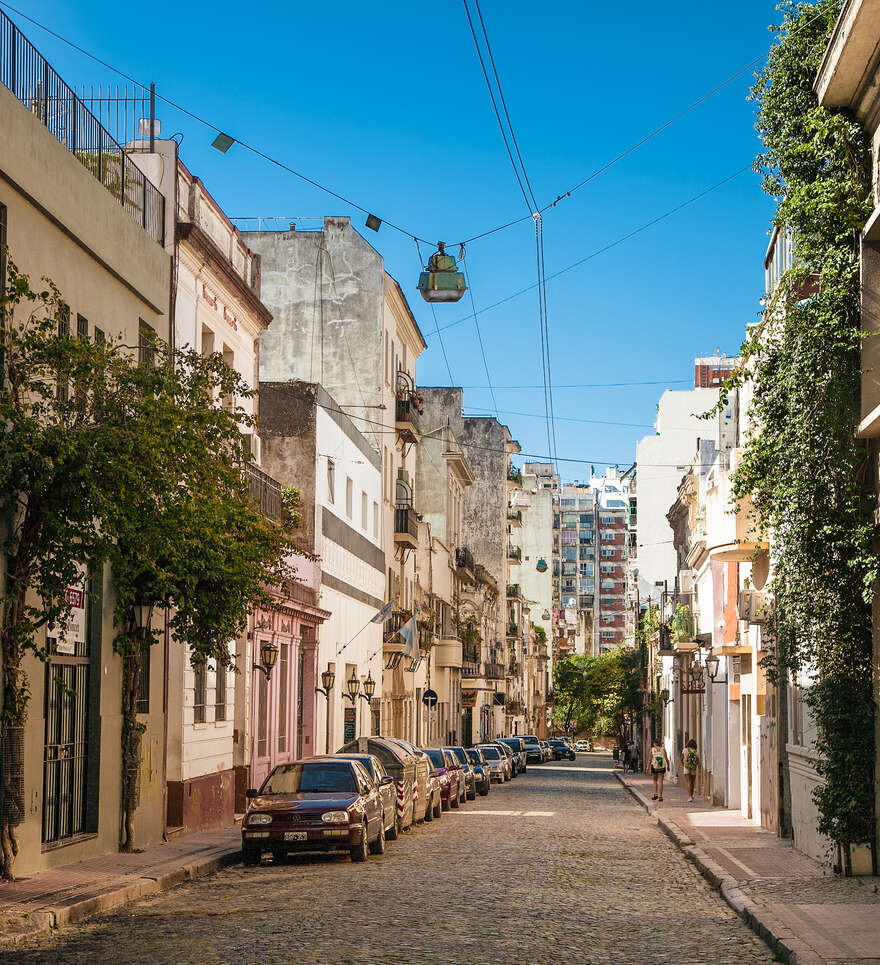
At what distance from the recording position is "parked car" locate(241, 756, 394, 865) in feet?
61.3

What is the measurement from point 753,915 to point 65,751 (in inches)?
355

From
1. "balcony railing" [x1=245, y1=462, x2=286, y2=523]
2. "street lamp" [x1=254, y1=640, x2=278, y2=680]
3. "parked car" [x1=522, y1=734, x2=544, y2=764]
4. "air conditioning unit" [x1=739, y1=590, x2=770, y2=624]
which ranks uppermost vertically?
"balcony railing" [x1=245, y1=462, x2=286, y2=523]

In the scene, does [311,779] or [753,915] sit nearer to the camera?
[753,915]

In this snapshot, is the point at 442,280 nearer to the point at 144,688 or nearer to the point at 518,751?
the point at 144,688

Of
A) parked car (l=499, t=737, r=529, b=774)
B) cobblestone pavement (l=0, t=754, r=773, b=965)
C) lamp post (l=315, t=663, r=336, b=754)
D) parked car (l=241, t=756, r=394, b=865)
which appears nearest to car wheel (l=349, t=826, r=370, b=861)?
parked car (l=241, t=756, r=394, b=865)

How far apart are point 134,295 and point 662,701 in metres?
41.3

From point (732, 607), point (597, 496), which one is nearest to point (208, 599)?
point (732, 607)

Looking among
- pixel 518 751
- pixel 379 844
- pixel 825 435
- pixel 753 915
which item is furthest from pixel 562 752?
pixel 753 915

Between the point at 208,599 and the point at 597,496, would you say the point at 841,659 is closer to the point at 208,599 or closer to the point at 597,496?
the point at 208,599

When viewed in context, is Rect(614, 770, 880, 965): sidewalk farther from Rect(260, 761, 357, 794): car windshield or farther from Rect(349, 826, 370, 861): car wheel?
Rect(260, 761, 357, 794): car windshield

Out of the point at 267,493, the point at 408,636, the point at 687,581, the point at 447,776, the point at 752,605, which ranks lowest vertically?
the point at 447,776

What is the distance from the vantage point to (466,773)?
39.4m

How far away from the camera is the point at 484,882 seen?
16625 millimetres

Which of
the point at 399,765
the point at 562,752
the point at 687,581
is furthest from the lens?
the point at 562,752
